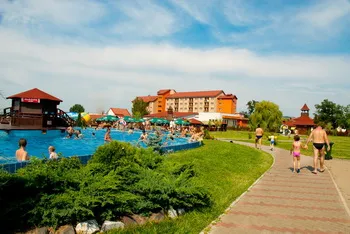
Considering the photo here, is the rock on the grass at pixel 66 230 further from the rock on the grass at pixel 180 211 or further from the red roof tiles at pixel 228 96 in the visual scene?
the red roof tiles at pixel 228 96

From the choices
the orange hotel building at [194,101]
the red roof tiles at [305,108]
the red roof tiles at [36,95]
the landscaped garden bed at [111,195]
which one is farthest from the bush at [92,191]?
the orange hotel building at [194,101]

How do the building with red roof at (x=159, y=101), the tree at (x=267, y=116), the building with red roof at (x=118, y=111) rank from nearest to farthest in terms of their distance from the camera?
the tree at (x=267, y=116), the building with red roof at (x=118, y=111), the building with red roof at (x=159, y=101)

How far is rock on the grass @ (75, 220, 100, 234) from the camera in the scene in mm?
5055

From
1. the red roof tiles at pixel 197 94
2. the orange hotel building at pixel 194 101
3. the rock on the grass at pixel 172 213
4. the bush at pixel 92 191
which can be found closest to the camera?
the bush at pixel 92 191

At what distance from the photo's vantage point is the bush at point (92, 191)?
16.4 ft

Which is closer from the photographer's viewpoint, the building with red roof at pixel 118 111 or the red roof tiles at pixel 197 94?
the red roof tiles at pixel 197 94

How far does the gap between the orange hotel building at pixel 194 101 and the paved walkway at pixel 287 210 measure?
91907 millimetres

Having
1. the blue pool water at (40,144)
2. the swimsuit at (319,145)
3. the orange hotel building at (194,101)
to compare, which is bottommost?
the blue pool water at (40,144)

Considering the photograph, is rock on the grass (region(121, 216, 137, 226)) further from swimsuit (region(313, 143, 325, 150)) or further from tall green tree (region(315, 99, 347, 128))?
tall green tree (region(315, 99, 347, 128))

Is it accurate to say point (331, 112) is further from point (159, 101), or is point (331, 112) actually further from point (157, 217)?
point (157, 217)

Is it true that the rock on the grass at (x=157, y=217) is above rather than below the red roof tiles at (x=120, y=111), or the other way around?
below

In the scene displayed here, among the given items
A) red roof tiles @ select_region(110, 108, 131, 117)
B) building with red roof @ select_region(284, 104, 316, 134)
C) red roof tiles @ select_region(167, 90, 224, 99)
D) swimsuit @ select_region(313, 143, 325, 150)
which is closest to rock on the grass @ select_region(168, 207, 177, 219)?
swimsuit @ select_region(313, 143, 325, 150)

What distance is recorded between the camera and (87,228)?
16.7ft

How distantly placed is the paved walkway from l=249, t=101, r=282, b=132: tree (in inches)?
1805
